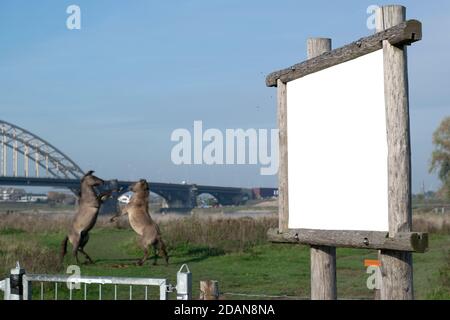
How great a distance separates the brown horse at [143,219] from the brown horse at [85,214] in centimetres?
67

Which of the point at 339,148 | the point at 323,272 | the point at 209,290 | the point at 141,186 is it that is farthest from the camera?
the point at 141,186

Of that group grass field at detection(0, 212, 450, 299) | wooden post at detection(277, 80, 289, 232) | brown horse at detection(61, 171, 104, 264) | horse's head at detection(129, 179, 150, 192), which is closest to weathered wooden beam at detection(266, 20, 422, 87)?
wooden post at detection(277, 80, 289, 232)

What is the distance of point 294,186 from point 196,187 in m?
54.6

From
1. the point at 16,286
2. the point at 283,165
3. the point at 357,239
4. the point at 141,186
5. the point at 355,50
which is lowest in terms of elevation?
the point at 16,286

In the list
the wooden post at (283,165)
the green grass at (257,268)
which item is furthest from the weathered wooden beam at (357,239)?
the green grass at (257,268)

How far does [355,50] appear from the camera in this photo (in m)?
5.60

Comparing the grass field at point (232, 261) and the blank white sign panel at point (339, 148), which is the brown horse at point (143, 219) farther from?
the blank white sign panel at point (339, 148)

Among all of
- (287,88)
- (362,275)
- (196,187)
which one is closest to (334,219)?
(287,88)

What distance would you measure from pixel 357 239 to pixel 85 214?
1209cm

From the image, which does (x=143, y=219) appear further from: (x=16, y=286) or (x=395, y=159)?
(x=395, y=159)

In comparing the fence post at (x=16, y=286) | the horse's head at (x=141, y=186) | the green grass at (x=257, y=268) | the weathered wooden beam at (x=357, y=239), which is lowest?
the green grass at (x=257, y=268)

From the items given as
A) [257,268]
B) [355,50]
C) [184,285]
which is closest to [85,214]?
[257,268]

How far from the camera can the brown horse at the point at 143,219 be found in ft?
54.6
